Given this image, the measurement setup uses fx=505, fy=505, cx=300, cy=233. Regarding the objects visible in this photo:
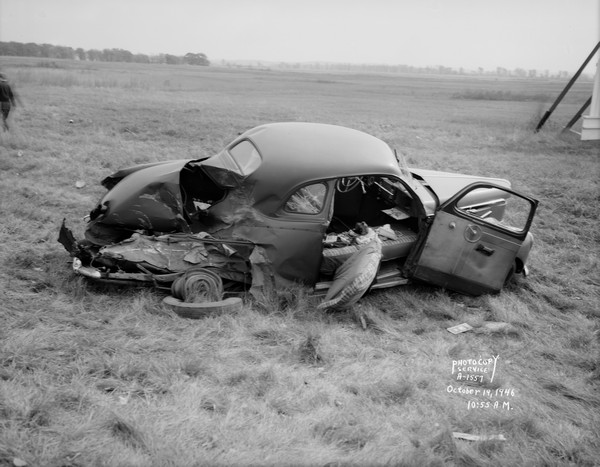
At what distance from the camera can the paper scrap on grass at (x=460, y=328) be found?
4.71 meters

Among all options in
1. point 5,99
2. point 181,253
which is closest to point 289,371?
point 181,253

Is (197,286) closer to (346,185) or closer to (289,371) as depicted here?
(289,371)

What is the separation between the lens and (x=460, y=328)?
4.76 metres

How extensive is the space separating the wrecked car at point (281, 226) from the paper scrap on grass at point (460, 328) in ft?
1.67

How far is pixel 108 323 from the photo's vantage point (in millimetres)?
4250

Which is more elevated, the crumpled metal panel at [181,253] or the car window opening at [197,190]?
the car window opening at [197,190]

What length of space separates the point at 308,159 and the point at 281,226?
28.3 inches

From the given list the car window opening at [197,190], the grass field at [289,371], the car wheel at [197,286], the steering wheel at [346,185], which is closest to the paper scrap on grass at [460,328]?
the grass field at [289,371]

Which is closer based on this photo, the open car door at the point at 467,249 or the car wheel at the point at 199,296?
the car wheel at the point at 199,296

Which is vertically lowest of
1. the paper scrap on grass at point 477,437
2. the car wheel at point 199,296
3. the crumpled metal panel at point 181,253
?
the paper scrap on grass at point 477,437

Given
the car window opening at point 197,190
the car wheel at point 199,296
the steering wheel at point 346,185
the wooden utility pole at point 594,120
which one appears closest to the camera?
the car wheel at point 199,296

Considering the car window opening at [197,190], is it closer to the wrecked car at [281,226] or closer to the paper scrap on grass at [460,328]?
the wrecked car at [281,226]

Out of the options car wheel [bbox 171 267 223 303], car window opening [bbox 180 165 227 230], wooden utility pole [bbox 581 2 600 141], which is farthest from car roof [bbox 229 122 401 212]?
wooden utility pole [bbox 581 2 600 141]

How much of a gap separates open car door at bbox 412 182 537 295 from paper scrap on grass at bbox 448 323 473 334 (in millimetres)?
509
